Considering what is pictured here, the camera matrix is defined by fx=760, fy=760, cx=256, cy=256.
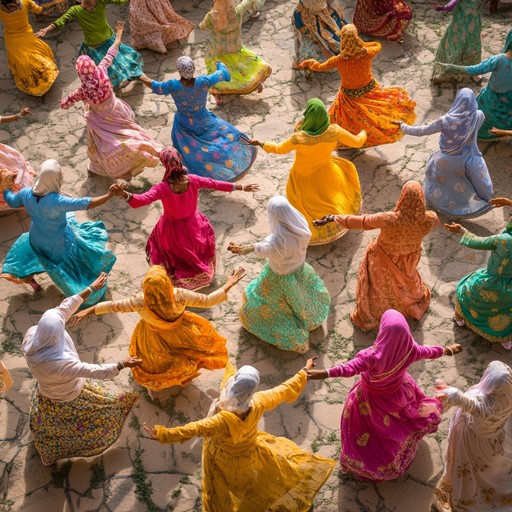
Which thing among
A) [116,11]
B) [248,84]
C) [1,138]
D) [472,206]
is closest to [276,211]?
[472,206]

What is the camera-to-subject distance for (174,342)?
6230 millimetres

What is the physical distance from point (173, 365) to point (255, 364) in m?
0.88

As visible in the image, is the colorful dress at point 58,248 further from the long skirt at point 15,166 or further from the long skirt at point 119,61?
the long skirt at point 119,61

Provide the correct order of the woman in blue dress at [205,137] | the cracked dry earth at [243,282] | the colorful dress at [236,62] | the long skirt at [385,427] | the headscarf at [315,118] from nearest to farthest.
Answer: the long skirt at [385,427] < the cracked dry earth at [243,282] < the headscarf at [315,118] < the woman in blue dress at [205,137] < the colorful dress at [236,62]

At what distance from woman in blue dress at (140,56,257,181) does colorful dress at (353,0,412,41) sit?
287 cm

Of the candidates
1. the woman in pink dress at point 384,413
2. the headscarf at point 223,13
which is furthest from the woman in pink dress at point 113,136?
the woman in pink dress at point 384,413

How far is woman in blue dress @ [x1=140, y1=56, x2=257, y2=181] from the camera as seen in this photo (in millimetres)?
8125

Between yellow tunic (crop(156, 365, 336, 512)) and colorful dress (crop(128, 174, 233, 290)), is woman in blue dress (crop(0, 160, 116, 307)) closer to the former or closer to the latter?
colorful dress (crop(128, 174, 233, 290))

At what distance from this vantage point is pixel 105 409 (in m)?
6.08

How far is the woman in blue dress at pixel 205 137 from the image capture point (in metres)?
8.12

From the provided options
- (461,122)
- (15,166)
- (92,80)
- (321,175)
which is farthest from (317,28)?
(15,166)

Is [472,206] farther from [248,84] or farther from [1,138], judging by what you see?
[1,138]

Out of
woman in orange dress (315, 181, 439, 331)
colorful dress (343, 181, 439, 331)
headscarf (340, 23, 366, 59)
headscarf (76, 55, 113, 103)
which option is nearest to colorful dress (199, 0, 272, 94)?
headscarf (340, 23, 366, 59)

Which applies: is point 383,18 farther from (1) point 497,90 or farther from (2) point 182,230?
(2) point 182,230
